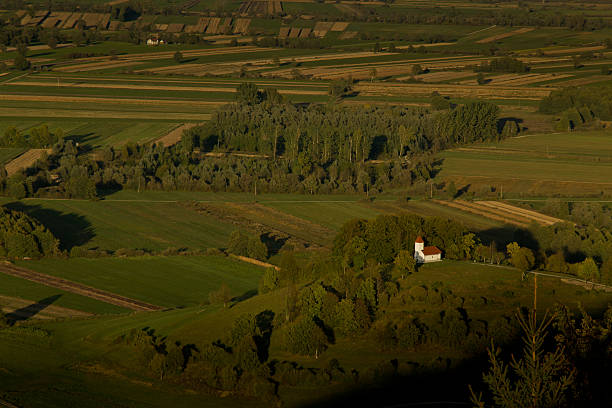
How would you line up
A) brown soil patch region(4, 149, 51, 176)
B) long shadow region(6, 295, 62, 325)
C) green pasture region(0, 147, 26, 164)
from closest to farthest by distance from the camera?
long shadow region(6, 295, 62, 325) → brown soil patch region(4, 149, 51, 176) → green pasture region(0, 147, 26, 164)

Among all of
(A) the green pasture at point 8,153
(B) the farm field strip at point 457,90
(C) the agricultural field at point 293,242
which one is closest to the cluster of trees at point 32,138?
(C) the agricultural field at point 293,242

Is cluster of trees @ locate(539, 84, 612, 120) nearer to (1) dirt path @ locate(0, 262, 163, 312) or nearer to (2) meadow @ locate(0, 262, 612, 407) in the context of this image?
(2) meadow @ locate(0, 262, 612, 407)

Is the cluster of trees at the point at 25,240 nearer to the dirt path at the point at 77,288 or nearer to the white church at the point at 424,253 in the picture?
the dirt path at the point at 77,288

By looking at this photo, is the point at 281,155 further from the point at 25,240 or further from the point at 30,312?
the point at 30,312

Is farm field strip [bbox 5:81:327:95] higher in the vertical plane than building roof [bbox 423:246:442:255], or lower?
lower

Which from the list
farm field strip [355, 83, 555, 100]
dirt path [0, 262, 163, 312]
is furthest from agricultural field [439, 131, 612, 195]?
dirt path [0, 262, 163, 312]

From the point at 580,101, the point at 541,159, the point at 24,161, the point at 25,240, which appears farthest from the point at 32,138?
the point at 580,101
